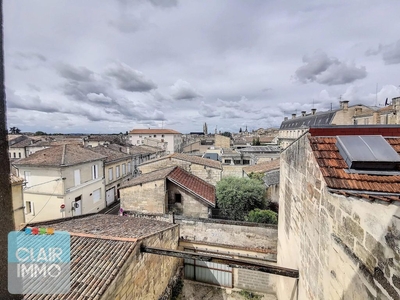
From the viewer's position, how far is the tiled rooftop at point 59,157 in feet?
48.0

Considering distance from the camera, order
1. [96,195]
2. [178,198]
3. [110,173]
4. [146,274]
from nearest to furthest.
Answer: [146,274] < [178,198] < [96,195] < [110,173]

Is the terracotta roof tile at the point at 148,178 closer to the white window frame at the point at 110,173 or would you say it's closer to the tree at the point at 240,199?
the tree at the point at 240,199

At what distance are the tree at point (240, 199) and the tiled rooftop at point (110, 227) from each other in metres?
5.20

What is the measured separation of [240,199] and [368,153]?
973 centimetres

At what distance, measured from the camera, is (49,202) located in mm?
14812

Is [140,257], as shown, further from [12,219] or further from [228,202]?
[228,202]

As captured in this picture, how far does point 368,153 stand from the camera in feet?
11.7

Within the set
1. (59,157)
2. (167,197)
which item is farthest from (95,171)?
(167,197)

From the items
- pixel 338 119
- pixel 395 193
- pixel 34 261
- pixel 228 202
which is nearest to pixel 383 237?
pixel 395 193

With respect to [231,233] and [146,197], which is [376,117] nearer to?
[231,233]

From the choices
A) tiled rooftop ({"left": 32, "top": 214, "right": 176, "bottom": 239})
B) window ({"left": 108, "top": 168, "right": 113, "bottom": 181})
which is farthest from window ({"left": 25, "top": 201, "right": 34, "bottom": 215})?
tiled rooftop ({"left": 32, "top": 214, "right": 176, "bottom": 239})

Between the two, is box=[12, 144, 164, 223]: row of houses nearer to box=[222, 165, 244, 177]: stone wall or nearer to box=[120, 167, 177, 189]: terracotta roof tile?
box=[120, 167, 177, 189]: terracotta roof tile

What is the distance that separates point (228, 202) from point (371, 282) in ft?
34.9

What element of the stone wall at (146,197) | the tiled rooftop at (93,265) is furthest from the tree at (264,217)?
the tiled rooftop at (93,265)
